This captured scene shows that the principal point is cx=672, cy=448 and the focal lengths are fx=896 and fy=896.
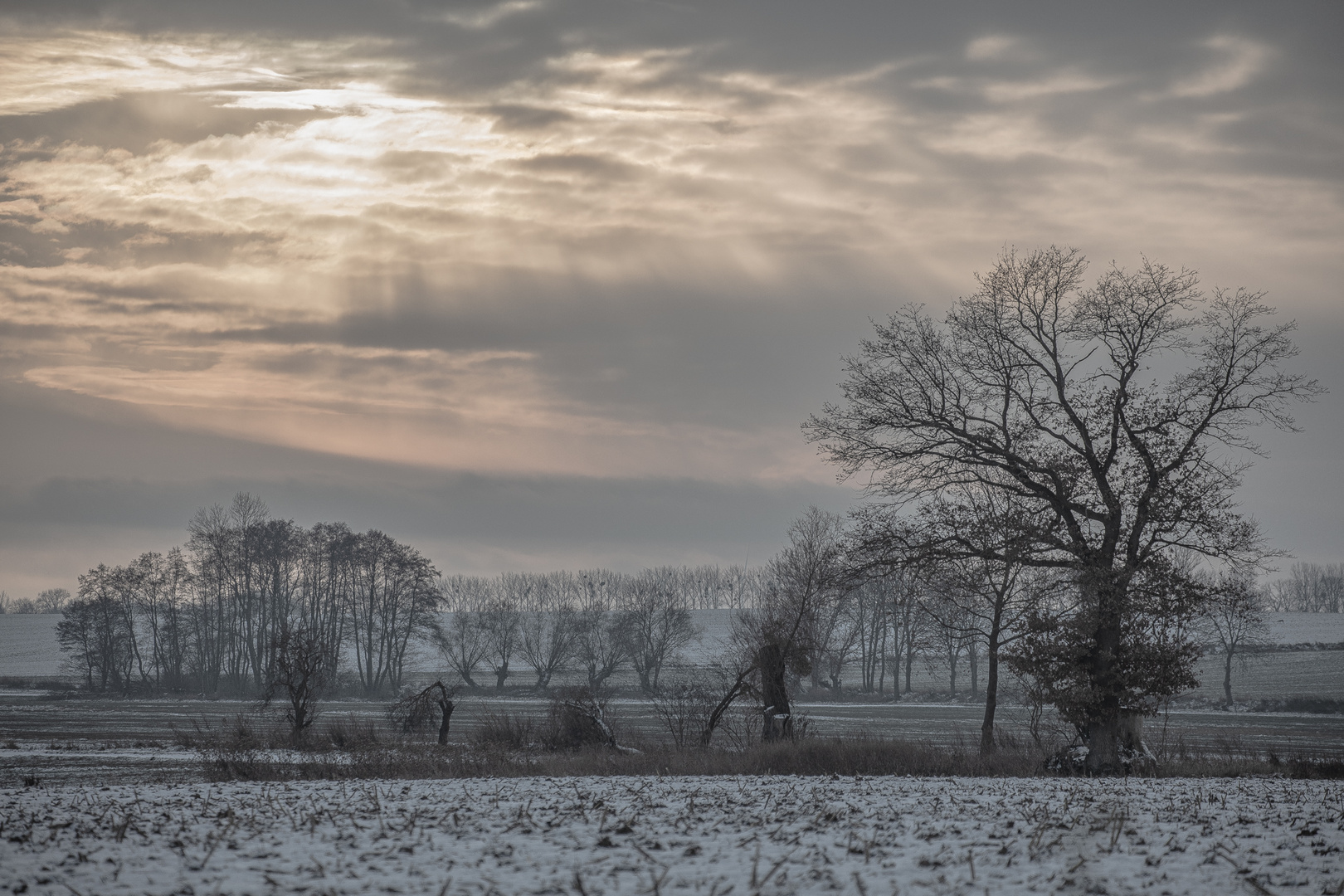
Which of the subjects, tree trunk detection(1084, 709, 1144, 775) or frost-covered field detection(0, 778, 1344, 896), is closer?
frost-covered field detection(0, 778, 1344, 896)

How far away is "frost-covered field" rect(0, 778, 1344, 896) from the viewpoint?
6.96m

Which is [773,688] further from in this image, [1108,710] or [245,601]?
[245,601]

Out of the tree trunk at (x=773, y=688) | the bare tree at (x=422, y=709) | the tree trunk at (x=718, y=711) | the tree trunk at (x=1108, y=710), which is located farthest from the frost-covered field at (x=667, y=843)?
the bare tree at (x=422, y=709)

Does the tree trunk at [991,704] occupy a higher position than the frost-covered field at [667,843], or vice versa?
the frost-covered field at [667,843]

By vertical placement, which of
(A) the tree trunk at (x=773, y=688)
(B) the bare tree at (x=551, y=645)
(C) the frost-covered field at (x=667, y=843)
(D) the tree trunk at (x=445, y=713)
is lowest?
(B) the bare tree at (x=551, y=645)

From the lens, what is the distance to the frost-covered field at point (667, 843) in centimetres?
696

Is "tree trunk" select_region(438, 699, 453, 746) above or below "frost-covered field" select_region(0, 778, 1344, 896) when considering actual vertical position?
below

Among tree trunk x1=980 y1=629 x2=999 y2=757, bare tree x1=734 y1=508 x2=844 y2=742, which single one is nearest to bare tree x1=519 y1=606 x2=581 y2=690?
bare tree x1=734 y1=508 x2=844 y2=742

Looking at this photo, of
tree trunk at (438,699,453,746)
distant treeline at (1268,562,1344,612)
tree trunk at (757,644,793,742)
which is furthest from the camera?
distant treeline at (1268,562,1344,612)

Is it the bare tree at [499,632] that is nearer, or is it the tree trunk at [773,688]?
the tree trunk at [773,688]

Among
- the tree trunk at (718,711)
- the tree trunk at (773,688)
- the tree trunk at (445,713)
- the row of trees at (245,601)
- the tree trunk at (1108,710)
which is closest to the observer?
the tree trunk at (1108,710)

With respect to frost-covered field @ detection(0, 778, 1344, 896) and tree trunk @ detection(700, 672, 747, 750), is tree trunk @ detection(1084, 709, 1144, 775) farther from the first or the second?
tree trunk @ detection(700, 672, 747, 750)

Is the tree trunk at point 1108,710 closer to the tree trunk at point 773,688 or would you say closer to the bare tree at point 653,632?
the tree trunk at point 773,688

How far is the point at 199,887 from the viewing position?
6676 millimetres
